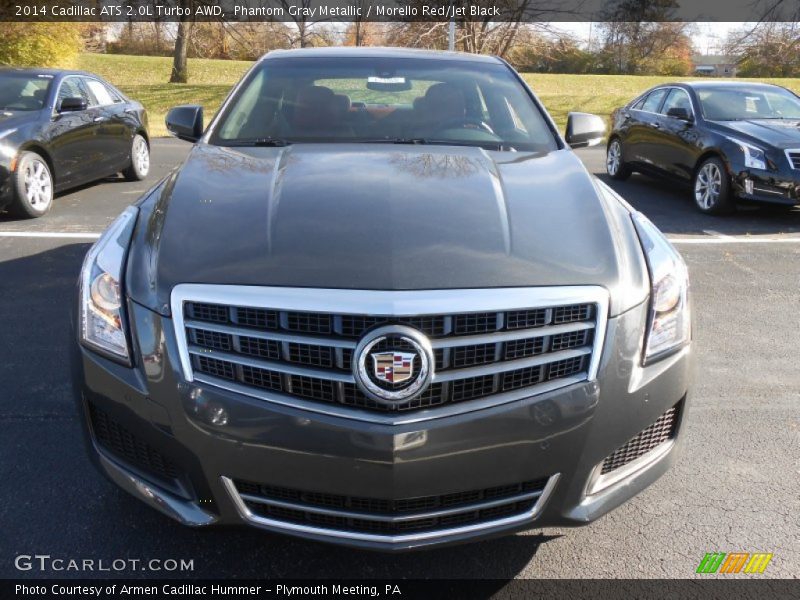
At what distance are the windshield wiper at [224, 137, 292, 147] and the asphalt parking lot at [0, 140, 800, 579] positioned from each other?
1461 mm

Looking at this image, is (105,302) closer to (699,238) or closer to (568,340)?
(568,340)

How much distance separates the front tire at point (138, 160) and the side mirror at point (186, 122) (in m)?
6.03

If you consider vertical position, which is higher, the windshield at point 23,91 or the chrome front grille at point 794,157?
the windshield at point 23,91

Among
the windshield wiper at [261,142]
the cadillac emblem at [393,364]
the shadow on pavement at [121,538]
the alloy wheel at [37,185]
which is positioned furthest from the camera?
the alloy wheel at [37,185]

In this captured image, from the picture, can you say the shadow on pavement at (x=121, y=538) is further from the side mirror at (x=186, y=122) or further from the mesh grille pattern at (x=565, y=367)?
the side mirror at (x=186, y=122)

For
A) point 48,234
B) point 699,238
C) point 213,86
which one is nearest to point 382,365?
point 48,234

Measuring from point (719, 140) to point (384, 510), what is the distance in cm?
762

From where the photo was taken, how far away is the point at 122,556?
2.46 meters

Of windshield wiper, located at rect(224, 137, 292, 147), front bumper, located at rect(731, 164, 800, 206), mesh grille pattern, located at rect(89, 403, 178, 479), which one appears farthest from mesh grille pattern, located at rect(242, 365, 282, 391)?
front bumper, located at rect(731, 164, 800, 206)

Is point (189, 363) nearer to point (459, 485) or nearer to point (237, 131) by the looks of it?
point (459, 485)

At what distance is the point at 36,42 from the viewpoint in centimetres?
2455

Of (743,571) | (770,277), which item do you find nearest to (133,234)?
(743,571)

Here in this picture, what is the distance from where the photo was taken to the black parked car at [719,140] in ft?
25.8

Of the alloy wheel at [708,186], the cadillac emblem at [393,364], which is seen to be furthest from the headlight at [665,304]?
the alloy wheel at [708,186]
